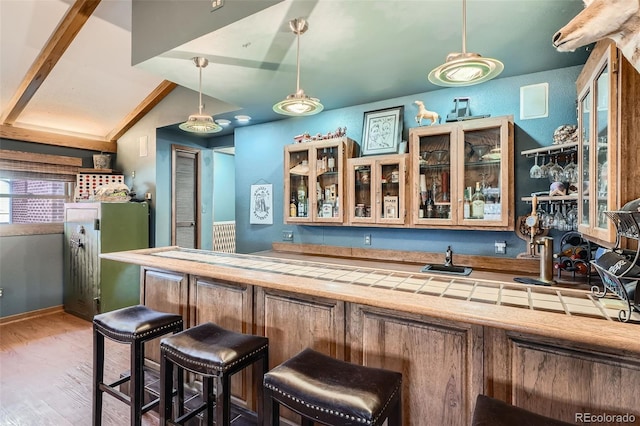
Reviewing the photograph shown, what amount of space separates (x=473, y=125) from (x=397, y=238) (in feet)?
4.04

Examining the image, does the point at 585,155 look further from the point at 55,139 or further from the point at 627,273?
the point at 55,139

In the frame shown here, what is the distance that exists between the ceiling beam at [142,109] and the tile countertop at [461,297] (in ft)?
9.58

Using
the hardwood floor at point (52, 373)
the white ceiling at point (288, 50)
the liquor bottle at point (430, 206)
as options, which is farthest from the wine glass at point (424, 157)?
the hardwood floor at point (52, 373)

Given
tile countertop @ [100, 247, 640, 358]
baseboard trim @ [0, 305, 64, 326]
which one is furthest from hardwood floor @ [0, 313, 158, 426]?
tile countertop @ [100, 247, 640, 358]

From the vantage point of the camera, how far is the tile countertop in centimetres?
97

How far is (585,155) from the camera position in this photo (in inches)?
76.0

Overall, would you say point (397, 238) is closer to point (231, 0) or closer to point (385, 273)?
point (385, 273)

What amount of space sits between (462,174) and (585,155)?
2.65ft

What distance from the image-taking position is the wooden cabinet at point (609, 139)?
139cm

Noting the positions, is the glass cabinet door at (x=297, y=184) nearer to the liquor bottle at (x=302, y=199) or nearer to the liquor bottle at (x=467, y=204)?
the liquor bottle at (x=302, y=199)

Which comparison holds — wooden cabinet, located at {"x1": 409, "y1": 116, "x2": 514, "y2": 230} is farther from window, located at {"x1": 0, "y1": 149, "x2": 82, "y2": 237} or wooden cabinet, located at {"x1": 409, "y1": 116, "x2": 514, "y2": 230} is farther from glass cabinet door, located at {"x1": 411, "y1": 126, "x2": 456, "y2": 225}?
window, located at {"x1": 0, "y1": 149, "x2": 82, "y2": 237}

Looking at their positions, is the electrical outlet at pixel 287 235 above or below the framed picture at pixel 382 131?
below

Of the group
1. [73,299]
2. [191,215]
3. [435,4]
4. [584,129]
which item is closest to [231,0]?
[435,4]

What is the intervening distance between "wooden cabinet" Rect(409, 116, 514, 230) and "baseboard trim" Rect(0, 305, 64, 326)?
4.88 m
